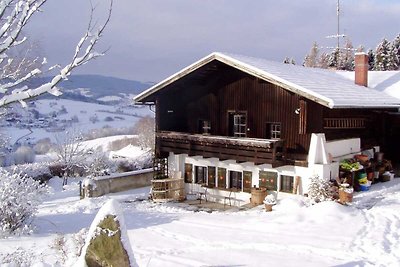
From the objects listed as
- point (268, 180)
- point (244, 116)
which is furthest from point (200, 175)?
point (268, 180)

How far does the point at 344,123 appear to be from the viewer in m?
18.8

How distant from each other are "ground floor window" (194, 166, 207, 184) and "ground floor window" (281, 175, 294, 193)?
4.35 meters

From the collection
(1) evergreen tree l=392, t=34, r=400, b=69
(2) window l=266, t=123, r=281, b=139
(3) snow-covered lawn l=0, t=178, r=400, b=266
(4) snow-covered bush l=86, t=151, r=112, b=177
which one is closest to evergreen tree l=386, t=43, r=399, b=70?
(1) evergreen tree l=392, t=34, r=400, b=69

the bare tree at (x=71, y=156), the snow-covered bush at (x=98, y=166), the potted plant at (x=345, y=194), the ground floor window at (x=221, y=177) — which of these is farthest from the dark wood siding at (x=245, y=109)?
the bare tree at (x=71, y=156)

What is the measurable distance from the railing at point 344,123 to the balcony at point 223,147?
2.29 m

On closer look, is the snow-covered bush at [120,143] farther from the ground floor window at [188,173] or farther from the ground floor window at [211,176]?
the ground floor window at [211,176]

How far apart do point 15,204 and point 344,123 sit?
13949mm

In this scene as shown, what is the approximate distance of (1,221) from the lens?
40.9ft

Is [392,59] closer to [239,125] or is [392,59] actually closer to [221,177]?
[239,125]

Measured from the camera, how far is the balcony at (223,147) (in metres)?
16.9

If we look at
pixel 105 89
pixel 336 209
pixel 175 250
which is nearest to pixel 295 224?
pixel 336 209

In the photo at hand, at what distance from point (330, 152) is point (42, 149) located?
177ft

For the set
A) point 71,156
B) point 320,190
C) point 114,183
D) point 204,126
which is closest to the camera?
point 320,190

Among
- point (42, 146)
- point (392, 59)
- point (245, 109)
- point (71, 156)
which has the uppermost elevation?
point (392, 59)
